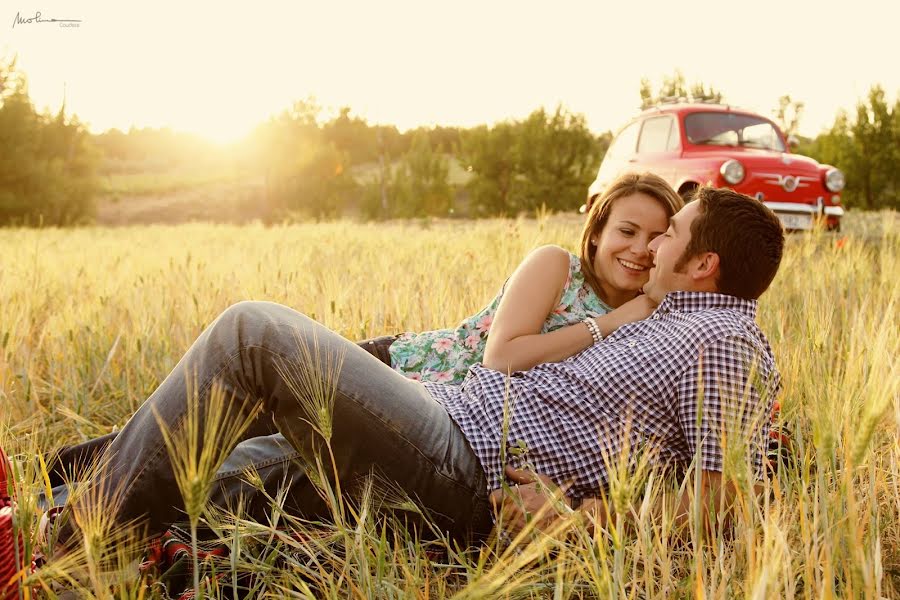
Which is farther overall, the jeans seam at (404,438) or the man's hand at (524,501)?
the jeans seam at (404,438)

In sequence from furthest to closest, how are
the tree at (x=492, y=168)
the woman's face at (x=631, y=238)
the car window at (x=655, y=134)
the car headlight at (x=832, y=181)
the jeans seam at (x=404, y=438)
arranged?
the tree at (x=492, y=168), the car window at (x=655, y=134), the car headlight at (x=832, y=181), the woman's face at (x=631, y=238), the jeans seam at (x=404, y=438)

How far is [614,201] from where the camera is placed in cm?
224

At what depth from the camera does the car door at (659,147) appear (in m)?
7.72

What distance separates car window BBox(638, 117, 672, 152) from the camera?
8141 mm

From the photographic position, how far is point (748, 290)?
179 cm

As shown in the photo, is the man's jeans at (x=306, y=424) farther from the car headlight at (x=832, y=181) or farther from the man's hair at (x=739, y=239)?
the car headlight at (x=832, y=181)

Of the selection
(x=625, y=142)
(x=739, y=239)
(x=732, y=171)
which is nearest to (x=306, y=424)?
(x=739, y=239)

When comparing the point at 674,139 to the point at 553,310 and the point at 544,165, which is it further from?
the point at 544,165

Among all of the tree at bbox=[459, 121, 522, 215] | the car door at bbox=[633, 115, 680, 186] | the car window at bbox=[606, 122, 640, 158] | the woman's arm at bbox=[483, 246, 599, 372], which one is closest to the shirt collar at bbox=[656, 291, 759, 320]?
the woman's arm at bbox=[483, 246, 599, 372]

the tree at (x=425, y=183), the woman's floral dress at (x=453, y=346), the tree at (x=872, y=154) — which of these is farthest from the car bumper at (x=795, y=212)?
the tree at (x=425, y=183)

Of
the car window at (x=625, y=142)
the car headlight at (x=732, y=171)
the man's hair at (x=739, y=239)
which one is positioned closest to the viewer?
the man's hair at (x=739, y=239)

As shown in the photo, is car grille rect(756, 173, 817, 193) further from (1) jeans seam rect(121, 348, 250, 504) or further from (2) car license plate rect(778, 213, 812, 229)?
(1) jeans seam rect(121, 348, 250, 504)

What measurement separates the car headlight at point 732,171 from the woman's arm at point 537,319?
17.3 feet

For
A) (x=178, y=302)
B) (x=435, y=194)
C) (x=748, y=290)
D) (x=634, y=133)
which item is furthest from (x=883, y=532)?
(x=435, y=194)
